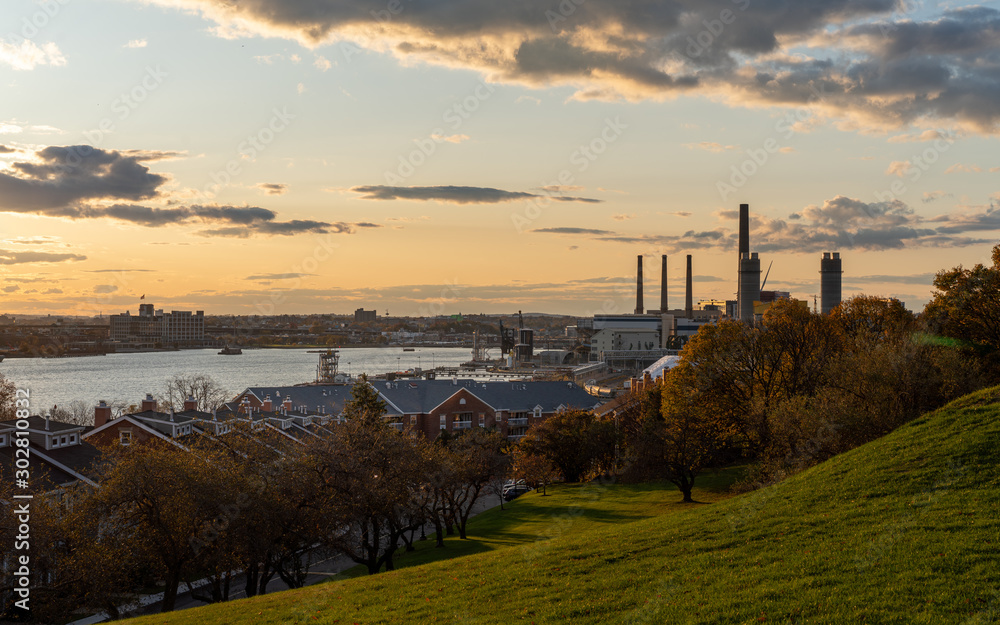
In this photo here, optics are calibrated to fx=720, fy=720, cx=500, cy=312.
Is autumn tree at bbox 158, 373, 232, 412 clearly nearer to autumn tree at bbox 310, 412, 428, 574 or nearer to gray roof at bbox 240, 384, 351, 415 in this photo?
gray roof at bbox 240, 384, 351, 415

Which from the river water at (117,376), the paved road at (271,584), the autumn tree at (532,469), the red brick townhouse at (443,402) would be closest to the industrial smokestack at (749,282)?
the red brick townhouse at (443,402)

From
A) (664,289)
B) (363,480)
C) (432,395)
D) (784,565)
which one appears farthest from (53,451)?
(664,289)

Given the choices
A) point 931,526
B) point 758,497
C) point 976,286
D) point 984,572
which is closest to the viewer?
point 984,572

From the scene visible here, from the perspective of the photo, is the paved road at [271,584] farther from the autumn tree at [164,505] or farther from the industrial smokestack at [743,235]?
the industrial smokestack at [743,235]

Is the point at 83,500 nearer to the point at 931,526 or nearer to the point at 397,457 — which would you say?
the point at 397,457

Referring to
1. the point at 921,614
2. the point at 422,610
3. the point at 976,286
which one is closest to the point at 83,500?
the point at 422,610

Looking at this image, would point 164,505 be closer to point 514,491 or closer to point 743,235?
point 514,491
